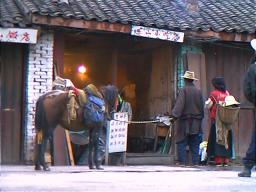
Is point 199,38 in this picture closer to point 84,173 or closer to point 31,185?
point 84,173

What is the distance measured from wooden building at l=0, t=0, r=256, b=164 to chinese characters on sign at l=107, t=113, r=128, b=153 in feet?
4.99

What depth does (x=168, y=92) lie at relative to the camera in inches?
627

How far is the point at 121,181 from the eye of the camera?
32.2 ft

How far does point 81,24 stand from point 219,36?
131 inches

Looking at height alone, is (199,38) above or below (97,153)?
above

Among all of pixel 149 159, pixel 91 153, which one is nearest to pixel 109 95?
pixel 91 153

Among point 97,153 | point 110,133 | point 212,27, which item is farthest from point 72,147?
point 212,27

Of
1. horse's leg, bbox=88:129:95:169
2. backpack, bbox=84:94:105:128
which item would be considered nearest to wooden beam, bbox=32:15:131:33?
backpack, bbox=84:94:105:128

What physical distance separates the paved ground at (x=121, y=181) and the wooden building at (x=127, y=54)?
237 cm

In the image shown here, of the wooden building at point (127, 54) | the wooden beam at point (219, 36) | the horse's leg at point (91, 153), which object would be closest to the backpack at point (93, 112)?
the horse's leg at point (91, 153)

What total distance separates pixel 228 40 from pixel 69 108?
4.89 m

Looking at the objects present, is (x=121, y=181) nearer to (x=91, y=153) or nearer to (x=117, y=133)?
(x=91, y=153)

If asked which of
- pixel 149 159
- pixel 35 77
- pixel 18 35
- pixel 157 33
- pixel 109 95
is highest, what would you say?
pixel 157 33

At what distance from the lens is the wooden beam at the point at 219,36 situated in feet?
49.3
